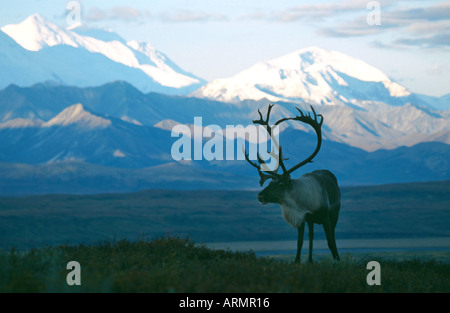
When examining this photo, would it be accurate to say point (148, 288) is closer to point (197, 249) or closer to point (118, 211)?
point (197, 249)

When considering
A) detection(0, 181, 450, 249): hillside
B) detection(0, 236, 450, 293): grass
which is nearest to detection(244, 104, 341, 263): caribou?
detection(0, 236, 450, 293): grass

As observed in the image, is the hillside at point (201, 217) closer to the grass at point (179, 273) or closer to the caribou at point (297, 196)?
the grass at point (179, 273)

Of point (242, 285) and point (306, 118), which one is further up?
point (306, 118)

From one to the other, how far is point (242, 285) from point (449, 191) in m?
116

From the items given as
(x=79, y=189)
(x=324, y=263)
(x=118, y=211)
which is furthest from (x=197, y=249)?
(x=79, y=189)

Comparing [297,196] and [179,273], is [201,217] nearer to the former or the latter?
[297,196]

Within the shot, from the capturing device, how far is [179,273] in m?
14.0

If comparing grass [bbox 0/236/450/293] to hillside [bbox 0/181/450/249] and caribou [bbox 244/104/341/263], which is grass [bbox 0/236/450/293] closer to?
caribou [bbox 244/104/341/263]

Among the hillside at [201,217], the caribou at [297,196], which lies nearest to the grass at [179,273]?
the caribou at [297,196]

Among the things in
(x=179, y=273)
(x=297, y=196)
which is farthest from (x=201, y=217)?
(x=179, y=273)

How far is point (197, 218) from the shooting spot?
101000 millimetres

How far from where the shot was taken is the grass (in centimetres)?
1261

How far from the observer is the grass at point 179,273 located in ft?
41.4
